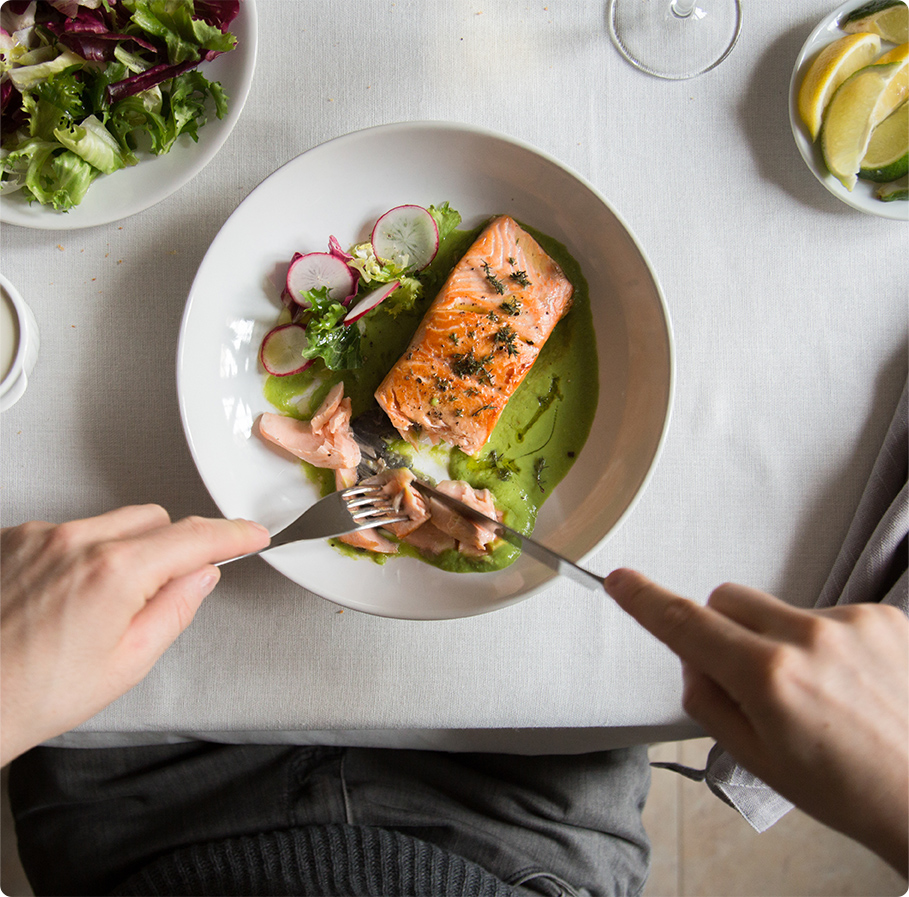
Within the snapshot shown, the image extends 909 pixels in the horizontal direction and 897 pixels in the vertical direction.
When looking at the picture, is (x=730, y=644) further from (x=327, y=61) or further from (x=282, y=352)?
(x=327, y=61)

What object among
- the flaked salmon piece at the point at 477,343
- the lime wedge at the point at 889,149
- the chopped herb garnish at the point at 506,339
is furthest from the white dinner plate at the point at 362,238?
the lime wedge at the point at 889,149

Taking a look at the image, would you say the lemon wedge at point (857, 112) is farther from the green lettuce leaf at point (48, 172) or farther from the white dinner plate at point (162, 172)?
the green lettuce leaf at point (48, 172)

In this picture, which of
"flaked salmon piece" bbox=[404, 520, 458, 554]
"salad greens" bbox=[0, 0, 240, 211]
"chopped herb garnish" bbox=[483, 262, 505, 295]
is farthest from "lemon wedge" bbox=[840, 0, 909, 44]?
"flaked salmon piece" bbox=[404, 520, 458, 554]

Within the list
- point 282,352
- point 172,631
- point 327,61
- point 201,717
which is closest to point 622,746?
point 201,717

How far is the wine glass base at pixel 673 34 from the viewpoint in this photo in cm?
166

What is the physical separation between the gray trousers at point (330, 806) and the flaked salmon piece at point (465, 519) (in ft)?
2.37

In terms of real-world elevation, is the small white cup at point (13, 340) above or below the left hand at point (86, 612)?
above

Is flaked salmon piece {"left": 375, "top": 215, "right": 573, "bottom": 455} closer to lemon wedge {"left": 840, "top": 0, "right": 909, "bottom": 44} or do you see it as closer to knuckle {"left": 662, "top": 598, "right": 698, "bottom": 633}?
knuckle {"left": 662, "top": 598, "right": 698, "bottom": 633}

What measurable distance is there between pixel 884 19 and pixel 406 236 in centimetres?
120

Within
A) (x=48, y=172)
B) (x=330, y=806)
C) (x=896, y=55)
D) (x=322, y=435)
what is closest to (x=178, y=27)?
(x=48, y=172)

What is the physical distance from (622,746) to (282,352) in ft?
4.35

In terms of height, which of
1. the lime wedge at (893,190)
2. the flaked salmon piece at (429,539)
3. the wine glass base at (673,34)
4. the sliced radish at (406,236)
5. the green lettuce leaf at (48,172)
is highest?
the wine glass base at (673,34)

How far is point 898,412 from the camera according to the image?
164 centimetres

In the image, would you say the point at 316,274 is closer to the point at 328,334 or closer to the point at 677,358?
the point at 328,334
